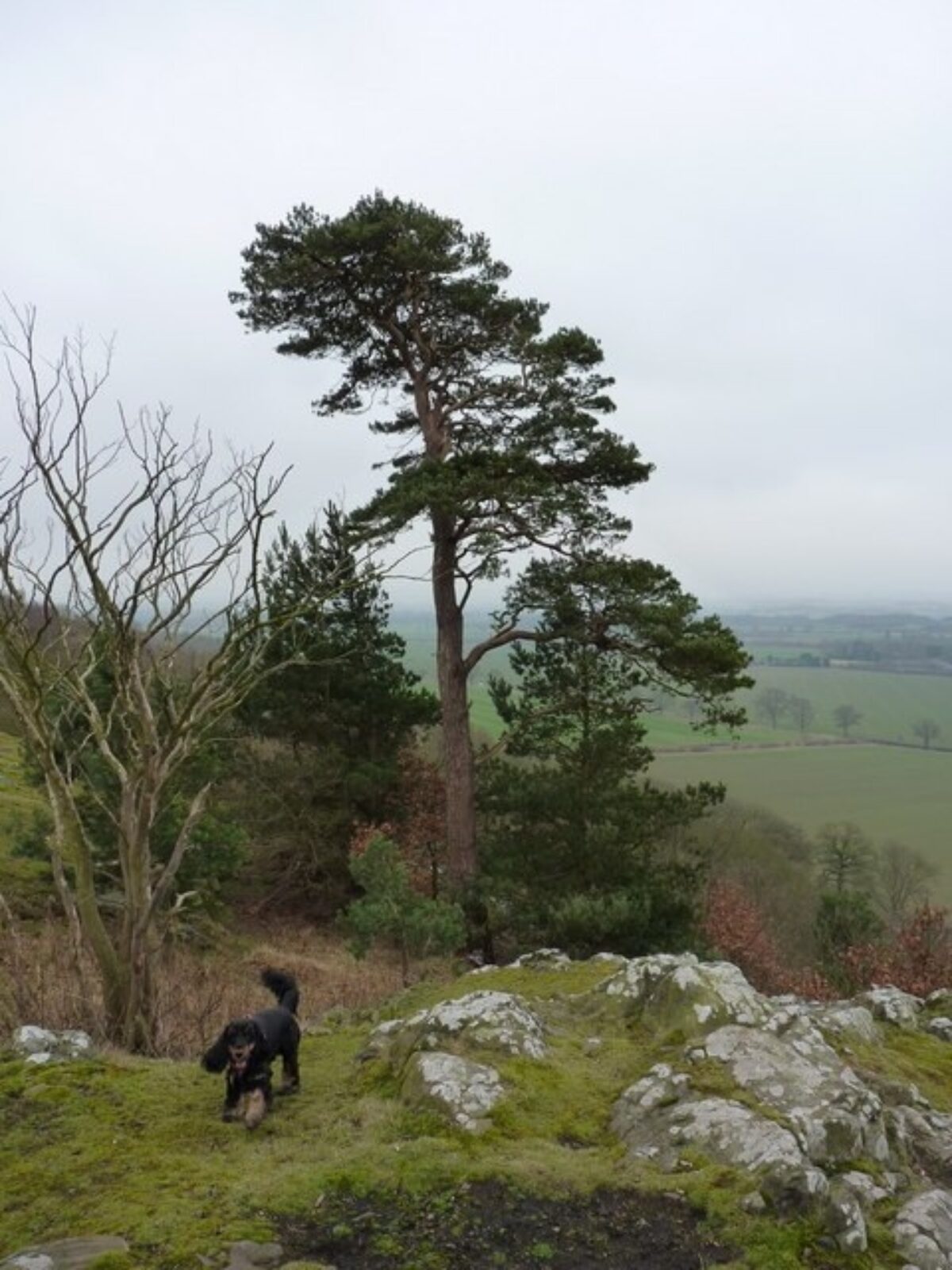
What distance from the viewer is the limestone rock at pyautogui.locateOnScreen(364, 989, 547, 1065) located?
21.1 feet

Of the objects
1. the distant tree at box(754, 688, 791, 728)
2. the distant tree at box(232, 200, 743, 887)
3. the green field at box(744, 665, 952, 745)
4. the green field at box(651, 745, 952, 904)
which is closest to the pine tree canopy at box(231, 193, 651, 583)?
the distant tree at box(232, 200, 743, 887)

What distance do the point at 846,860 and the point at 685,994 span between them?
3729cm

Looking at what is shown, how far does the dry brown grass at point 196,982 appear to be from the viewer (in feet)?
25.3

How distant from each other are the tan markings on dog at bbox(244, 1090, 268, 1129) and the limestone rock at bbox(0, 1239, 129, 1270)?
1.41 meters

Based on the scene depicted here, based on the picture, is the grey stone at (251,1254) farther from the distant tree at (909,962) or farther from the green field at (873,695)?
the green field at (873,695)

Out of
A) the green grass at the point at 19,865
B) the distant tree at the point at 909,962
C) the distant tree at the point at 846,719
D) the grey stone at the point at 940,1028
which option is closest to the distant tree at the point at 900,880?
the distant tree at the point at 909,962

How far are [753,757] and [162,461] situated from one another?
82725mm

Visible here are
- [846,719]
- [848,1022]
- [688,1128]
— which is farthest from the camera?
[846,719]

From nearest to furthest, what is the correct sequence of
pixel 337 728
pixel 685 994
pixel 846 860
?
pixel 685 994 → pixel 337 728 → pixel 846 860

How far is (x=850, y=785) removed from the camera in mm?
74125

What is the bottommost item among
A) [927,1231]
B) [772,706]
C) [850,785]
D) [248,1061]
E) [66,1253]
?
[850,785]

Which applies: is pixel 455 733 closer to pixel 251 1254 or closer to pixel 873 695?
pixel 251 1254

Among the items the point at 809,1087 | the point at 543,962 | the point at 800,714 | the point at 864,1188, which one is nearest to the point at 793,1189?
the point at 864,1188

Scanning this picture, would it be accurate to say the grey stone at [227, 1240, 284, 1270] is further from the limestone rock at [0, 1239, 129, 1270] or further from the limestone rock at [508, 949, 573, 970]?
the limestone rock at [508, 949, 573, 970]
